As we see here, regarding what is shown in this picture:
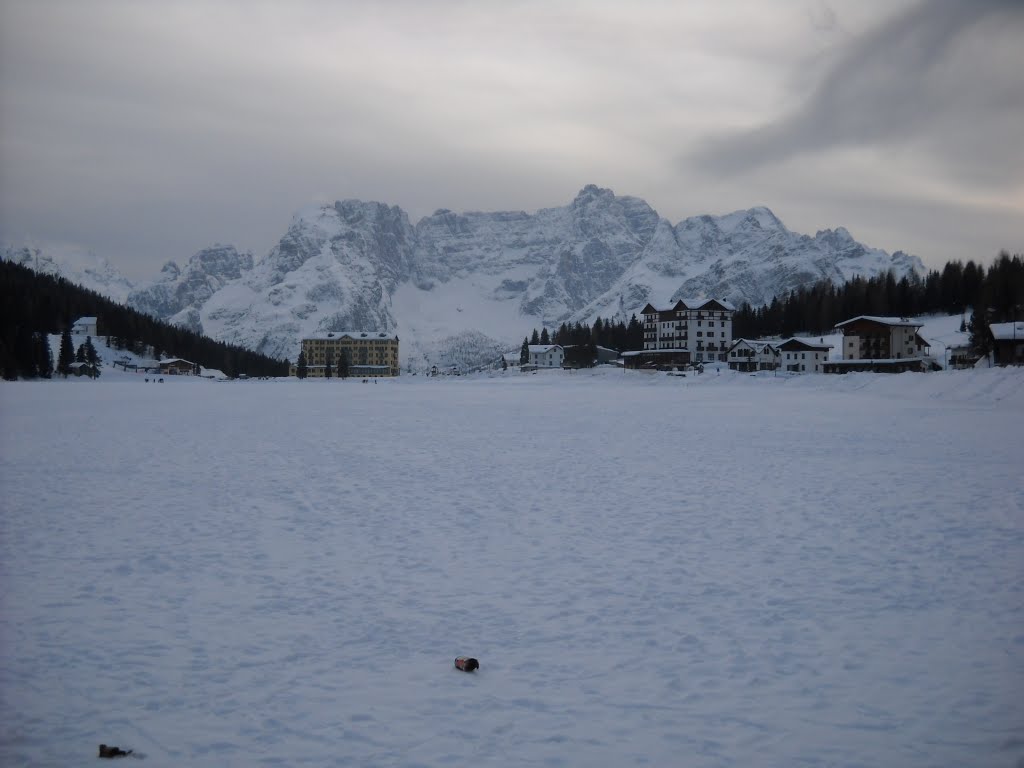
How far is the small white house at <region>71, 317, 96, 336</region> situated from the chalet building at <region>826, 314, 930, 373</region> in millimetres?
171397

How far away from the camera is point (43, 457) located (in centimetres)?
2344

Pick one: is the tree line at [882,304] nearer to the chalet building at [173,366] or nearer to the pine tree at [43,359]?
the chalet building at [173,366]

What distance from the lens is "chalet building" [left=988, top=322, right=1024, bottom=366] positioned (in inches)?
3196

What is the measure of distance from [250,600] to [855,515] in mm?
11856

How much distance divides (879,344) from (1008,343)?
134 feet

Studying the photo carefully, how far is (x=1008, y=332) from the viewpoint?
82062 millimetres

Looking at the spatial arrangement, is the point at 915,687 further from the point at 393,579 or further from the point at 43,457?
the point at 43,457

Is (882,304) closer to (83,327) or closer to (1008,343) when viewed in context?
(1008,343)

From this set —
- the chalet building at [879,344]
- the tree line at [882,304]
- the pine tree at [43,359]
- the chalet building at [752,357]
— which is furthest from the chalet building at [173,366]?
the chalet building at [879,344]

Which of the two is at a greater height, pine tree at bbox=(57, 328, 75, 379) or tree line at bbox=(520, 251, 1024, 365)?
tree line at bbox=(520, 251, 1024, 365)

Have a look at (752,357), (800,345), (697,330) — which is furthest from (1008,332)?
(697,330)

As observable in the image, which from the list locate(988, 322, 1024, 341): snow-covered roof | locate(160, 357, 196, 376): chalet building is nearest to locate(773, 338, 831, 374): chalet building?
locate(988, 322, 1024, 341): snow-covered roof

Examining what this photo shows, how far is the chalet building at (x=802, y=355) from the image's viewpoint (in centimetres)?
13875

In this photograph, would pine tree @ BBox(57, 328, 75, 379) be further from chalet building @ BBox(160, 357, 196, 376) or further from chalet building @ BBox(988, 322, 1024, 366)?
chalet building @ BBox(988, 322, 1024, 366)
